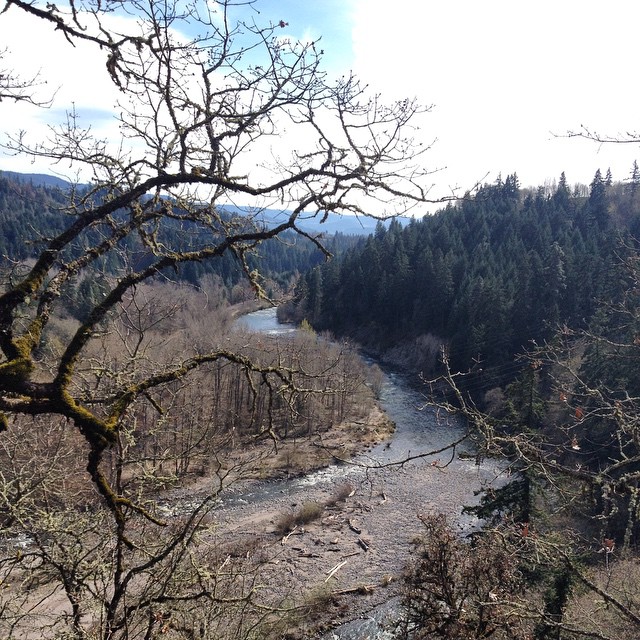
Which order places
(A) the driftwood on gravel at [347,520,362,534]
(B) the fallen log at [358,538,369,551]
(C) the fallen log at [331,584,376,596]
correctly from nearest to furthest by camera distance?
(C) the fallen log at [331,584,376,596] < (B) the fallen log at [358,538,369,551] < (A) the driftwood on gravel at [347,520,362,534]

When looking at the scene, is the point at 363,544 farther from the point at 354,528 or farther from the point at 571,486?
the point at 571,486

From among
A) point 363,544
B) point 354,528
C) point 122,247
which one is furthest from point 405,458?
point 122,247

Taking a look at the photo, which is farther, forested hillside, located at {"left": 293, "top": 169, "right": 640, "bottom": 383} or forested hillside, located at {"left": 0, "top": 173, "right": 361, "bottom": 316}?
forested hillside, located at {"left": 293, "top": 169, "right": 640, "bottom": 383}

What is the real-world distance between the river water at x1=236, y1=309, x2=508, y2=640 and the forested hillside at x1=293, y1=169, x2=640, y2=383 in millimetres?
5800

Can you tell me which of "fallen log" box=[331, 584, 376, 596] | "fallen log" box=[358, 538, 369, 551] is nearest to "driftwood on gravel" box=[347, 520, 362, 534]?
"fallen log" box=[358, 538, 369, 551]

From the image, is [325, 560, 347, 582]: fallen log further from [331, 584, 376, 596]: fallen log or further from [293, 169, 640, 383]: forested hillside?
[293, 169, 640, 383]: forested hillside

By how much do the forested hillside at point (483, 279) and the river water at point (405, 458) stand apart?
5.80 m

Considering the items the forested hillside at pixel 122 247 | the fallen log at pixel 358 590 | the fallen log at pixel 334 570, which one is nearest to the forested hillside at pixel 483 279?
the forested hillside at pixel 122 247

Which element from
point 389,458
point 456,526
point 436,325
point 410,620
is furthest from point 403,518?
point 436,325

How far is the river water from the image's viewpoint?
14.0 m

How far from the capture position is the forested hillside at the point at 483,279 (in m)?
37.2

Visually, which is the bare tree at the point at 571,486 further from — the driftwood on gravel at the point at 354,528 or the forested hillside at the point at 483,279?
the forested hillside at the point at 483,279

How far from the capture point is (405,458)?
1408cm

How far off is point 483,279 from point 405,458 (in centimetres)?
3265
